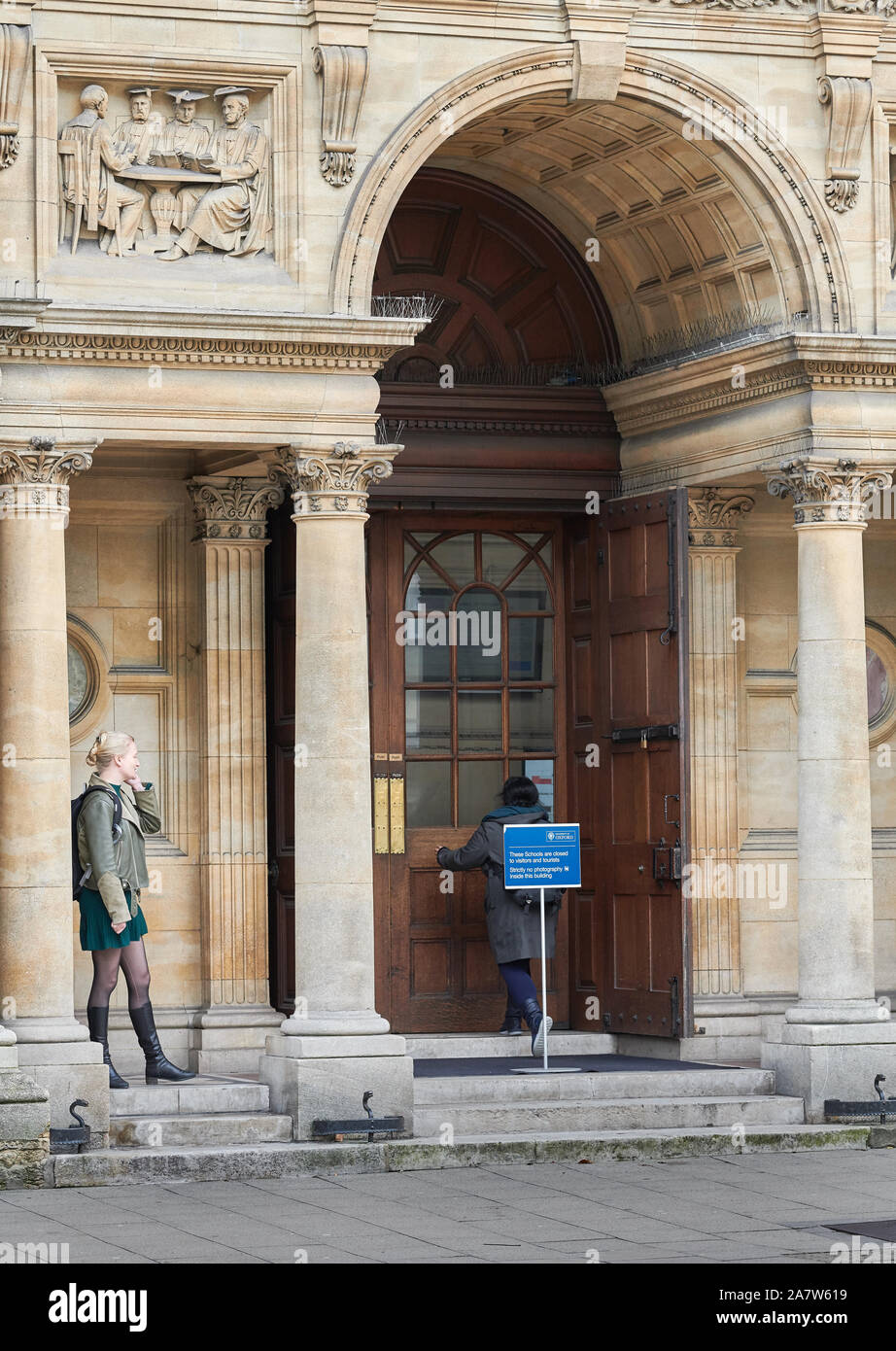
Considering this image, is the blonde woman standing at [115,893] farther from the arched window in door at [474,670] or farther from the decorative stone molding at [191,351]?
the arched window in door at [474,670]

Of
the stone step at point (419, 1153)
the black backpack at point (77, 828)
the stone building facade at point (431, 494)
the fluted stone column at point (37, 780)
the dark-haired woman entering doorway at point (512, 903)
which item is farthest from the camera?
the dark-haired woman entering doorway at point (512, 903)

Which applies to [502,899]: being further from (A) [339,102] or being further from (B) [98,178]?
(B) [98,178]

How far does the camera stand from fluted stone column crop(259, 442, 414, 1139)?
13828 mm

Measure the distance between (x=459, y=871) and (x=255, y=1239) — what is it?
551 centimetres

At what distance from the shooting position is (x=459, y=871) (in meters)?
16.4

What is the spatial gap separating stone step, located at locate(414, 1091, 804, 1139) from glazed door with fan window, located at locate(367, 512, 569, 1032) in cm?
179

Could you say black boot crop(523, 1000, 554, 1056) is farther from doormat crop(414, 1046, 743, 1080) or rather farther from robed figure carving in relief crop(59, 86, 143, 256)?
robed figure carving in relief crop(59, 86, 143, 256)

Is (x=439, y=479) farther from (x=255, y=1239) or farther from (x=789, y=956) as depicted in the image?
(x=255, y=1239)

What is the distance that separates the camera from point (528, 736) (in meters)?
16.9

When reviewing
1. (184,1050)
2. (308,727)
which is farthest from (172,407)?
(184,1050)

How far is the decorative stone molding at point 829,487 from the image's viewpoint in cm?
1488

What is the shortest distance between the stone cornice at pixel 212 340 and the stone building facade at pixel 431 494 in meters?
0.02

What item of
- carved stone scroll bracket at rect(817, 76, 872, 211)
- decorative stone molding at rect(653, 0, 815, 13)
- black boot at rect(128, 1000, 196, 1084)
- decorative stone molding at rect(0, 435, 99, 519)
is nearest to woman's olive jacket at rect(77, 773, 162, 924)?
black boot at rect(128, 1000, 196, 1084)

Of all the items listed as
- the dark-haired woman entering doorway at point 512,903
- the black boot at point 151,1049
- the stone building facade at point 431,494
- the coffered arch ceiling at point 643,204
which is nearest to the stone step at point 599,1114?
the stone building facade at point 431,494
